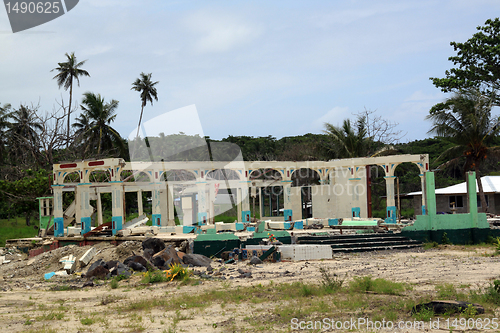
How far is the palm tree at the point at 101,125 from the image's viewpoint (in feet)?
116

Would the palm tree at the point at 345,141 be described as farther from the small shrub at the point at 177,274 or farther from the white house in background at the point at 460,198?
the small shrub at the point at 177,274

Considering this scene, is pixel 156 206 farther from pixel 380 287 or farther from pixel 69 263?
pixel 380 287

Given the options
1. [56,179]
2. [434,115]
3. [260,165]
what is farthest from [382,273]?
[434,115]

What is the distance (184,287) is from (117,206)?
10.9m

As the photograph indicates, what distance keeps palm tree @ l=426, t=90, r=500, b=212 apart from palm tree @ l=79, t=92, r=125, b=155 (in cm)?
2242

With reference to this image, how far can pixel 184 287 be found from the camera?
10.6m

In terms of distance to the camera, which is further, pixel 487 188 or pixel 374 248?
pixel 487 188

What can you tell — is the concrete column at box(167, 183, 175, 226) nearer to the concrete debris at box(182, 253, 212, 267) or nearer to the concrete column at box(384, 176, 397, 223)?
the concrete debris at box(182, 253, 212, 267)

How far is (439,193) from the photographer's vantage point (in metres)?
28.5

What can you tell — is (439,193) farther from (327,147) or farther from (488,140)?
(327,147)

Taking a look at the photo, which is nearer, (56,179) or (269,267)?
(269,267)

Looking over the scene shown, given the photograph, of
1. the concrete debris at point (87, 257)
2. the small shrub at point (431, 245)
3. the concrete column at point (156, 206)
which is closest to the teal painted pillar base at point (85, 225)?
the concrete column at point (156, 206)

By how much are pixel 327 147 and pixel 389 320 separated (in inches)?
1023

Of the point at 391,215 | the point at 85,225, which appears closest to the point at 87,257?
the point at 85,225
